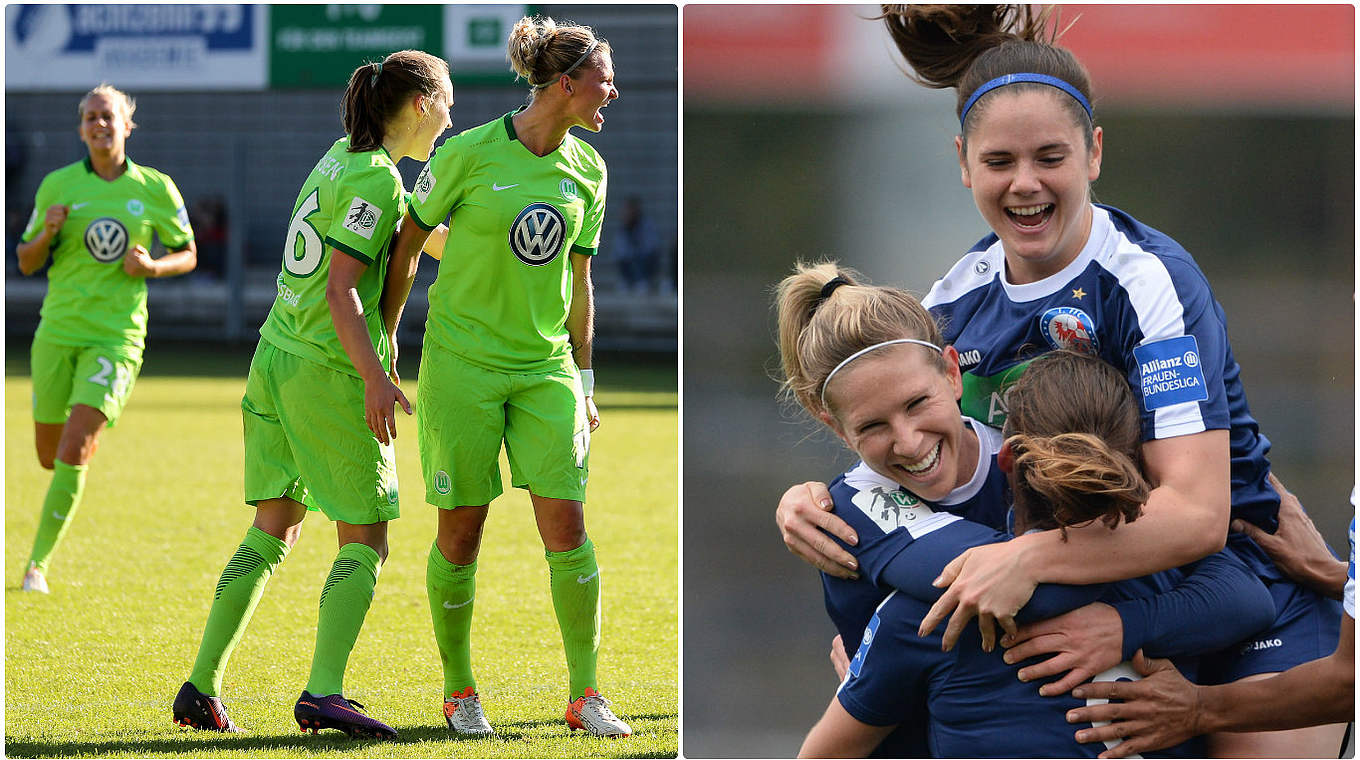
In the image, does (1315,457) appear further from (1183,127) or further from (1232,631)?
(1183,127)

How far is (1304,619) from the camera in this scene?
2355mm

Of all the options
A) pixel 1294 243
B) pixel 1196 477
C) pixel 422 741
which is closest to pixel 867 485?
pixel 1196 477

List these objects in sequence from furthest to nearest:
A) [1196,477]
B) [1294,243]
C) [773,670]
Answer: [1294,243]
[773,670]
[1196,477]

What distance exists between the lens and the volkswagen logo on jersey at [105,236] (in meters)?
5.18

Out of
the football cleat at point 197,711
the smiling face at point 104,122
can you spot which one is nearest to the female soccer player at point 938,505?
the football cleat at point 197,711

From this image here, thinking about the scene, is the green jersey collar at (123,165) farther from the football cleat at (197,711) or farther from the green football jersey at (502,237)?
the football cleat at (197,711)

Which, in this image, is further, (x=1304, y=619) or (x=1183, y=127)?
(x=1183, y=127)

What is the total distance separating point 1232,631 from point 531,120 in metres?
Answer: 1.79

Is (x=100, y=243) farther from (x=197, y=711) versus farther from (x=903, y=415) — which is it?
(x=903, y=415)

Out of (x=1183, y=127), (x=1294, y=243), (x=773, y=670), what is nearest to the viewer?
(x=773, y=670)

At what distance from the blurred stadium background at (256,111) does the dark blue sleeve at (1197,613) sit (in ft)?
40.4

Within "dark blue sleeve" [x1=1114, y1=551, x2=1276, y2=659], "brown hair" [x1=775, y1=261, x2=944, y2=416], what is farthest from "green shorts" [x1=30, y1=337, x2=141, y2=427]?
"dark blue sleeve" [x1=1114, y1=551, x2=1276, y2=659]

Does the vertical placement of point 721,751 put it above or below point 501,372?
below

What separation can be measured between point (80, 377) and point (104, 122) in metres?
0.93
